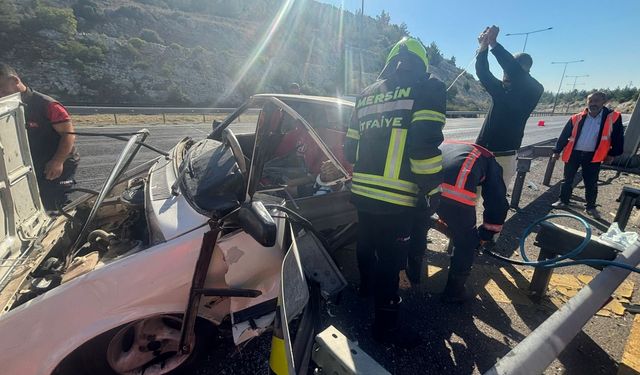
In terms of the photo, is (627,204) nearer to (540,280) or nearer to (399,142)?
(540,280)

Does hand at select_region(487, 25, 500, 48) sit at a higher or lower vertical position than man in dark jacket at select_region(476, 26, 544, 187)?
higher

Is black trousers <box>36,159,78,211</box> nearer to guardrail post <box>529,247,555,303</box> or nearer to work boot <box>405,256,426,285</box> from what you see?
work boot <box>405,256,426,285</box>

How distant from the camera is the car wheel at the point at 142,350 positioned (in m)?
1.61

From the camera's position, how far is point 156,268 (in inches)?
62.1

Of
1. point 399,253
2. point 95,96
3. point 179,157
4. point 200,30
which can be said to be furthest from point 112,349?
point 200,30

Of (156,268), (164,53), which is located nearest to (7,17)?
(164,53)

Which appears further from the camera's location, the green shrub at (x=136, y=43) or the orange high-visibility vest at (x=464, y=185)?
the green shrub at (x=136, y=43)

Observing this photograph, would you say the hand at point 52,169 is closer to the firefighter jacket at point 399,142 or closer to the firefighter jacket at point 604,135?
the firefighter jacket at point 399,142

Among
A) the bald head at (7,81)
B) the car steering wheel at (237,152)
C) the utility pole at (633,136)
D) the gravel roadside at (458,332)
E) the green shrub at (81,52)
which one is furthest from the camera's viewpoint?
the green shrub at (81,52)

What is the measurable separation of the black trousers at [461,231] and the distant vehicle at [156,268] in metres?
1.14

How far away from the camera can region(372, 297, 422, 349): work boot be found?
2244 millimetres

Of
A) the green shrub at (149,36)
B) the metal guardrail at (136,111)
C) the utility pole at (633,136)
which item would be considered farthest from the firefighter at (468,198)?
the green shrub at (149,36)

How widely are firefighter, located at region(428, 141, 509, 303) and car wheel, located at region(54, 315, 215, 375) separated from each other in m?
1.92

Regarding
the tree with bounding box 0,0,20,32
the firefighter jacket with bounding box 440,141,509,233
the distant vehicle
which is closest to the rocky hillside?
the tree with bounding box 0,0,20,32
